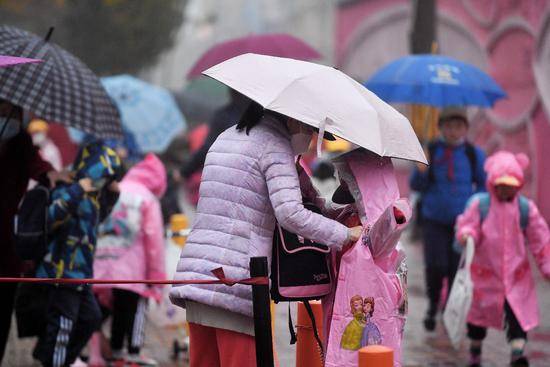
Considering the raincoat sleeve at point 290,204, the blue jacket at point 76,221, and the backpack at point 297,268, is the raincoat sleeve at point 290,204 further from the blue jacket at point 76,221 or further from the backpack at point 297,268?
the blue jacket at point 76,221

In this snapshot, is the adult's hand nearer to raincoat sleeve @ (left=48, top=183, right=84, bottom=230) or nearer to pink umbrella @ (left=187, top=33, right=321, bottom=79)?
raincoat sleeve @ (left=48, top=183, right=84, bottom=230)

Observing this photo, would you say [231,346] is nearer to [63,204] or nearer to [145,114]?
[63,204]

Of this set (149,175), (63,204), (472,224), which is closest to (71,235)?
(63,204)

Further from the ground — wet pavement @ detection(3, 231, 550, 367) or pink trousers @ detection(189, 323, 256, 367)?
wet pavement @ detection(3, 231, 550, 367)

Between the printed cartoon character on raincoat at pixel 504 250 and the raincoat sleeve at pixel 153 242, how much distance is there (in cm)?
210

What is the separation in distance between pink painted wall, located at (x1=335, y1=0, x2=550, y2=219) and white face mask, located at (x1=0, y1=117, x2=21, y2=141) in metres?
10.7

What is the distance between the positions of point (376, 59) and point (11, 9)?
762 centimetres

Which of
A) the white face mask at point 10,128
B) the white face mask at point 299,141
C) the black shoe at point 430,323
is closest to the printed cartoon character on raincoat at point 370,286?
the white face mask at point 299,141

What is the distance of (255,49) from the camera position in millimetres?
10234

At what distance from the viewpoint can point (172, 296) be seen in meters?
5.11

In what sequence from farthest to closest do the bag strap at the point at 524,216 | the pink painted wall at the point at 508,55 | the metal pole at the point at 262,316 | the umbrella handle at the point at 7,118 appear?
the pink painted wall at the point at 508,55
the bag strap at the point at 524,216
the umbrella handle at the point at 7,118
the metal pole at the point at 262,316

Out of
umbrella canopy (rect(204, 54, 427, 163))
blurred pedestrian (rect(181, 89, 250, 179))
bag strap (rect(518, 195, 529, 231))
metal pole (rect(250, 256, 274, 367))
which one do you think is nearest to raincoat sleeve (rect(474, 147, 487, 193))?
bag strap (rect(518, 195, 529, 231))

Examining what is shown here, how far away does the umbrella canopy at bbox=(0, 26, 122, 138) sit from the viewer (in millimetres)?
6672

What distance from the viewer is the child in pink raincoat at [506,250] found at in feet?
26.8
